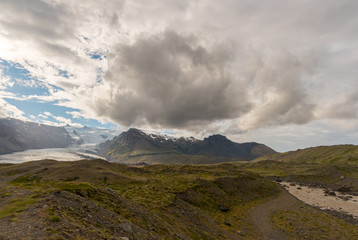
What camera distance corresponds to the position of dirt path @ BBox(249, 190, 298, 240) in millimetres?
39941

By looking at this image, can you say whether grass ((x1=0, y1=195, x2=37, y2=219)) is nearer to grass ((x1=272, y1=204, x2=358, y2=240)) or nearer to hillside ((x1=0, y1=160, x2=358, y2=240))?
hillside ((x1=0, y1=160, x2=358, y2=240))

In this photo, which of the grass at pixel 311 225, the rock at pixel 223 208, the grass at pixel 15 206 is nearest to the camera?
the grass at pixel 15 206

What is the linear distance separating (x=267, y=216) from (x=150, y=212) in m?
39.7

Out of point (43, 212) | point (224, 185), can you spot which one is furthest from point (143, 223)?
point (224, 185)

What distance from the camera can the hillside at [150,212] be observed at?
15.7m

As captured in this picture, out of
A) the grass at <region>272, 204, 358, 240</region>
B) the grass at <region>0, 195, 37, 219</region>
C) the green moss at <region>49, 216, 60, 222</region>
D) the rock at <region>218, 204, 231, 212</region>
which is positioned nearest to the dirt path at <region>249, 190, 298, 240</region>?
the grass at <region>272, 204, 358, 240</region>

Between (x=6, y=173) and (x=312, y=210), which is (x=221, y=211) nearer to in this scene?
(x=312, y=210)

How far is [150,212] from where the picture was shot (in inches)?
1259

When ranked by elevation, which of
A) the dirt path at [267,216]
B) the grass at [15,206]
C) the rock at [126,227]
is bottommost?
the dirt path at [267,216]

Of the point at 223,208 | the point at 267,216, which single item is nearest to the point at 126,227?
the point at 223,208

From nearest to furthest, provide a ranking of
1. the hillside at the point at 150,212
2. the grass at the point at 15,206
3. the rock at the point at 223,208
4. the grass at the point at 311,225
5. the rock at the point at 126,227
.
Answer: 1. the hillside at the point at 150,212
2. the grass at the point at 15,206
3. the rock at the point at 126,227
4. the grass at the point at 311,225
5. the rock at the point at 223,208

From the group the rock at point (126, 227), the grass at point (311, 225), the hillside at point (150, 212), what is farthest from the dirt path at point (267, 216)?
the rock at point (126, 227)

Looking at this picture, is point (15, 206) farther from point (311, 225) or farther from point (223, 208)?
point (311, 225)

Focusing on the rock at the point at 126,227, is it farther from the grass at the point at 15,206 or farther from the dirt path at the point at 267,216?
the dirt path at the point at 267,216
